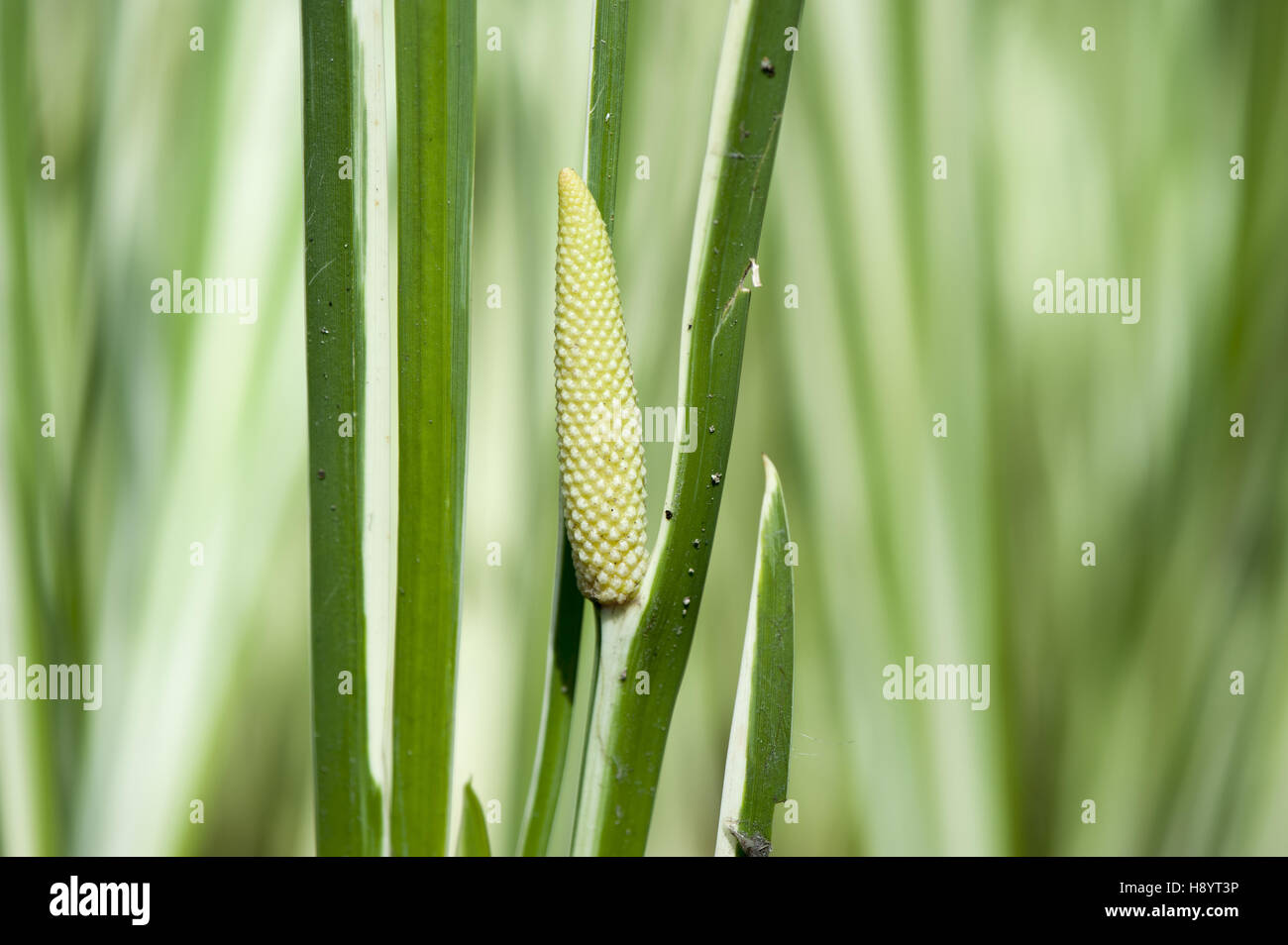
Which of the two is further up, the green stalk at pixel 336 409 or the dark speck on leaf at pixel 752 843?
the green stalk at pixel 336 409

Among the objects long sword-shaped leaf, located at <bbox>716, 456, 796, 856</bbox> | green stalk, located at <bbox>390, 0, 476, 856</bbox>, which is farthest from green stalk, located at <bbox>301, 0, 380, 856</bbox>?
long sword-shaped leaf, located at <bbox>716, 456, 796, 856</bbox>

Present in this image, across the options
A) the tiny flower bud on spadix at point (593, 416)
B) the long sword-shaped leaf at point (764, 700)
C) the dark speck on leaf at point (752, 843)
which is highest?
the tiny flower bud on spadix at point (593, 416)

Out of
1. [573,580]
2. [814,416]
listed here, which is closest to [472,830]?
[573,580]

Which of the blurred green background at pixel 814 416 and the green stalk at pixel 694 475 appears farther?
the blurred green background at pixel 814 416

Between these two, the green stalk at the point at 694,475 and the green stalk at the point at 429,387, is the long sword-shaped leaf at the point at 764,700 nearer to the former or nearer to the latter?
the green stalk at the point at 694,475

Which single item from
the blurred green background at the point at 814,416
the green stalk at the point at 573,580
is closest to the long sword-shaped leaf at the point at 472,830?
the green stalk at the point at 573,580

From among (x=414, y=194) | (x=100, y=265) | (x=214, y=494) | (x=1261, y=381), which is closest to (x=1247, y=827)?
(x=1261, y=381)

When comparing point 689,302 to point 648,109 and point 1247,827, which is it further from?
point 1247,827
